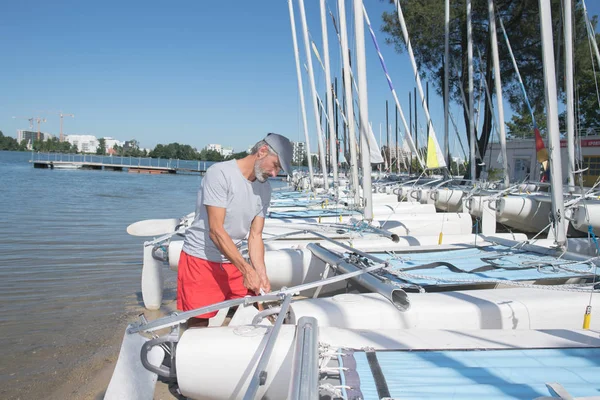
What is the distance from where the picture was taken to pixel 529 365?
2.53m

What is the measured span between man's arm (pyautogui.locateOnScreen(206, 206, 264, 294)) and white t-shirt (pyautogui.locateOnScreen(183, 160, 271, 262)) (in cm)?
5

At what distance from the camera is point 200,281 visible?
A: 3029 mm

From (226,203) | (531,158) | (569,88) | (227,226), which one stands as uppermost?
(569,88)

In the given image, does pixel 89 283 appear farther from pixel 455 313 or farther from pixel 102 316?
pixel 455 313

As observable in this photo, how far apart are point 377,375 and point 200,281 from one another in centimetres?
125

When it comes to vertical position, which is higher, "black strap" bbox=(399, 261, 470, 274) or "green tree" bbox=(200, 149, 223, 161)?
"green tree" bbox=(200, 149, 223, 161)

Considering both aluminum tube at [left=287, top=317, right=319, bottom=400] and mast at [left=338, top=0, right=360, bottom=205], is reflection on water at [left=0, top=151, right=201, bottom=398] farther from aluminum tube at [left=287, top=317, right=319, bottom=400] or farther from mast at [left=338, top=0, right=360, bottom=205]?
mast at [left=338, top=0, right=360, bottom=205]

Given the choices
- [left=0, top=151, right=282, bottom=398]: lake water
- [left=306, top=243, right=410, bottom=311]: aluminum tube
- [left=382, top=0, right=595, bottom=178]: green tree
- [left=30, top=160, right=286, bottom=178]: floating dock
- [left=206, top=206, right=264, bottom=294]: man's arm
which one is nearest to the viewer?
[left=206, top=206, right=264, bottom=294]: man's arm

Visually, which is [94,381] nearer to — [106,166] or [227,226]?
[227,226]

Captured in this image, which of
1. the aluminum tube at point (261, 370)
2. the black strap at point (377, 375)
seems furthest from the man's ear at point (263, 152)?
the black strap at point (377, 375)

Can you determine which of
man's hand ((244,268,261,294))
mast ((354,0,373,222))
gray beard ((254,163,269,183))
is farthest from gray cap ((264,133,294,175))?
mast ((354,0,373,222))

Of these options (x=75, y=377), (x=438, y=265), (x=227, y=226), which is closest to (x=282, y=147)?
(x=227, y=226)

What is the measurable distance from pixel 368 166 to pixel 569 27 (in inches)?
221

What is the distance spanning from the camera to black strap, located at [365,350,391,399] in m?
2.18
